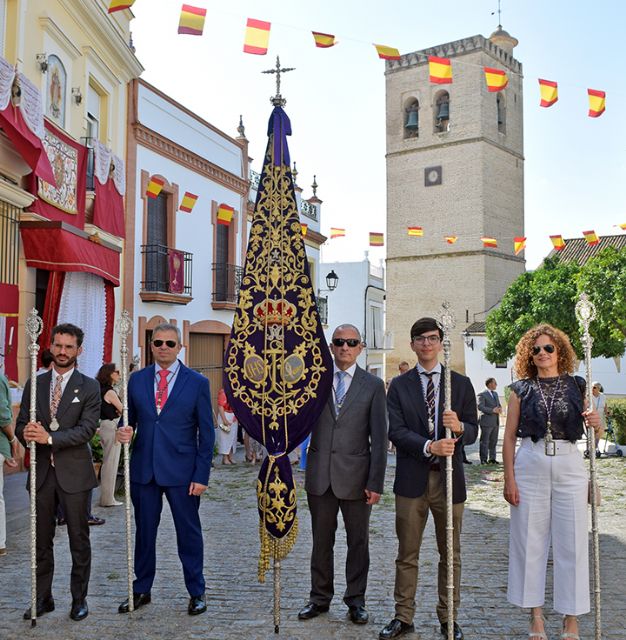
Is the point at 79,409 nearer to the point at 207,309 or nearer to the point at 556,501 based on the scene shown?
the point at 556,501

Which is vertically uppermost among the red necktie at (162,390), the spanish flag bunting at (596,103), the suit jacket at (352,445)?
the spanish flag bunting at (596,103)

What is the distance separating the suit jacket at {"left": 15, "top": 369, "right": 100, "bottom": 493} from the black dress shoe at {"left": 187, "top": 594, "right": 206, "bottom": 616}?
97cm

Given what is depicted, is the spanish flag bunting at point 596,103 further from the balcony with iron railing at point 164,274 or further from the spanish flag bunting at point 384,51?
the balcony with iron railing at point 164,274

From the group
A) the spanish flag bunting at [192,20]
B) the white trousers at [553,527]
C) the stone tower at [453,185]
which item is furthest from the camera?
the stone tower at [453,185]

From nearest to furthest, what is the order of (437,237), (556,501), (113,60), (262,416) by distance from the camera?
(556,501) → (262,416) → (113,60) → (437,237)

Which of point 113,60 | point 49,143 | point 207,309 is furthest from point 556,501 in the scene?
point 207,309

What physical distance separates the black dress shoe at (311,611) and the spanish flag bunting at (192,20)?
19.6 feet

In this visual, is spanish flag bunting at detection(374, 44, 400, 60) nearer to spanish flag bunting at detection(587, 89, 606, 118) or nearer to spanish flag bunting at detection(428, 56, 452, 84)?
spanish flag bunting at detection(428, 56, 452, 84)

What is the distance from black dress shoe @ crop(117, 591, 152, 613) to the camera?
4.42 m

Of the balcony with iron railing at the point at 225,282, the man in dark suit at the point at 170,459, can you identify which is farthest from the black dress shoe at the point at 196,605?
the balcony with iron railing at the point at 225,282

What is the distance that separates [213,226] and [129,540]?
13345mm

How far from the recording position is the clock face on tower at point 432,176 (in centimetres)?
3790

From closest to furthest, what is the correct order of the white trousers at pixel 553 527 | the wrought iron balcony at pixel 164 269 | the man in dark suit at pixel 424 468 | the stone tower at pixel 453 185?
the white trousers at pixel 553 527
the man in dark suit at pixel 424 468
the wrought iron balcony at pixel 164 269
the stone tower at pixel 453 185

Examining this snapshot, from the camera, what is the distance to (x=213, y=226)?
1727cm
